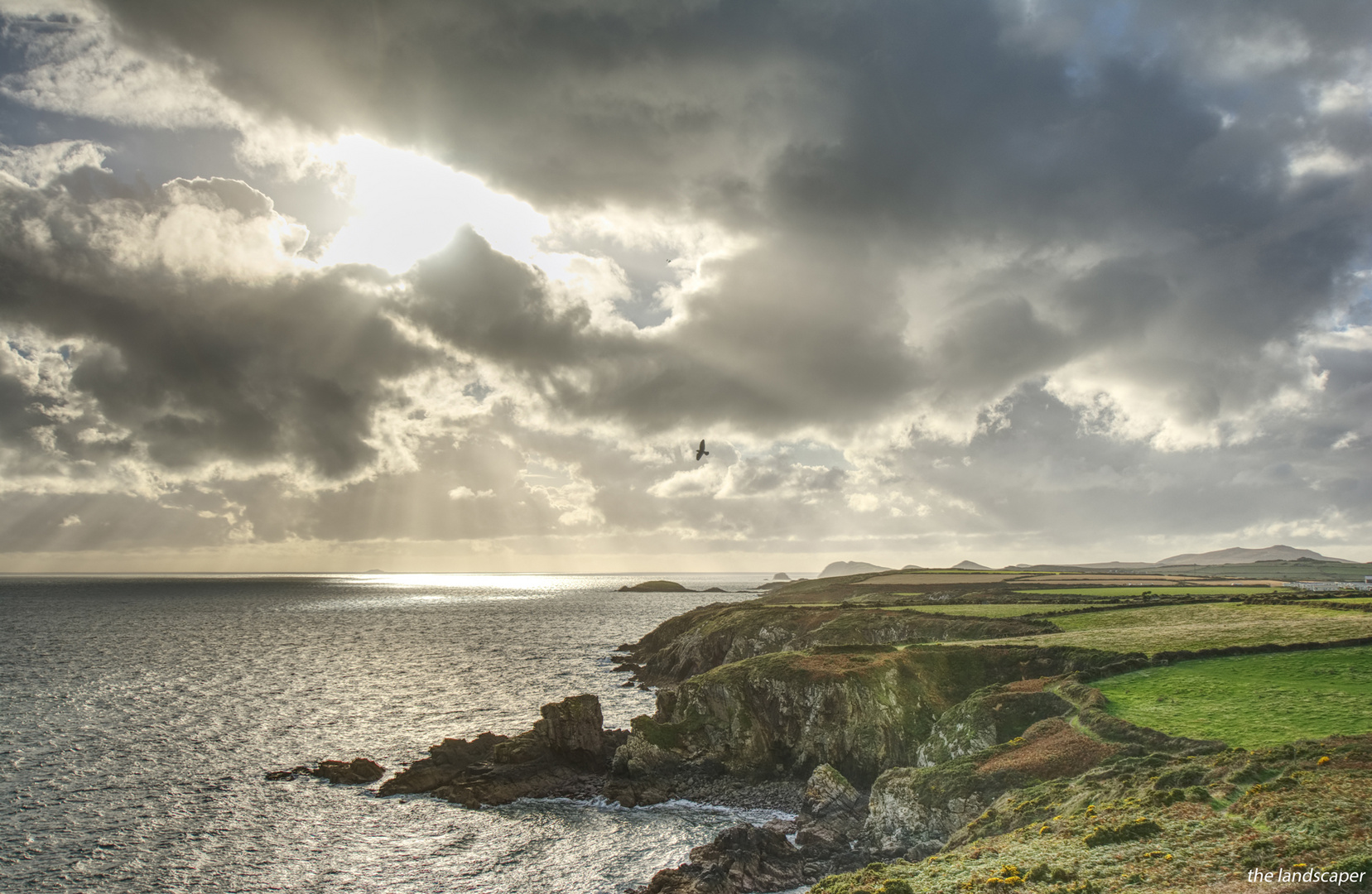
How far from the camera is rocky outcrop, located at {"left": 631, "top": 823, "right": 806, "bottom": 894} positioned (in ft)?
89.6

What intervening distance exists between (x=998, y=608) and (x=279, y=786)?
70.1 metres

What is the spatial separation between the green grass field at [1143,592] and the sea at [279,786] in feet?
207

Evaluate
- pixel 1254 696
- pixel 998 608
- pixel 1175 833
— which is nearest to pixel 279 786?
pixel 1175 833

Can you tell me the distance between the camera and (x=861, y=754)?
41.5 metres

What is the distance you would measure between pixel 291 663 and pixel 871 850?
9220 centimetres

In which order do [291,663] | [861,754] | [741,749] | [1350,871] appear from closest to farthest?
[1350,871], [861,754], [741,749], [291,663]

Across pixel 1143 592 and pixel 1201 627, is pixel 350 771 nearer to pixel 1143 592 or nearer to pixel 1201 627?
pixel 1201 627

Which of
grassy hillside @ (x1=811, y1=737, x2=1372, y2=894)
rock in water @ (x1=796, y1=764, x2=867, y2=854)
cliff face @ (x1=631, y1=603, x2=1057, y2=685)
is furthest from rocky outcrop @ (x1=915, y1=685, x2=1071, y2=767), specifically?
cliff face @ (x1=631, y1=603, x2=1057, y2=685)

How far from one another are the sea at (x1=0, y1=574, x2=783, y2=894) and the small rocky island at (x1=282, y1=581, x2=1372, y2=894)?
3989mm

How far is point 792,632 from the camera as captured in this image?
74.6 m

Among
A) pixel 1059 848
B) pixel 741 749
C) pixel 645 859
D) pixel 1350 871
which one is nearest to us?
pixel 1350 871

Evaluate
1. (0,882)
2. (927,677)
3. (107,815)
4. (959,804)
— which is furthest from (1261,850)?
(107,815)

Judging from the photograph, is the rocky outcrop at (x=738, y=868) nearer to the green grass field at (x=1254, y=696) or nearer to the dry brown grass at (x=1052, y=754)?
the dry brown grass at (x=1052, y=754)

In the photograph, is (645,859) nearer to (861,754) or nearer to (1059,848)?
(861,754)
